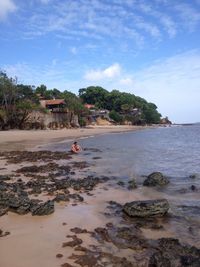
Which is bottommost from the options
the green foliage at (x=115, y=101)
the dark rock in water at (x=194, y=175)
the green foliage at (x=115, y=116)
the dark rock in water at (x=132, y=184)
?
the dark rock in water at (x=194, y=175)

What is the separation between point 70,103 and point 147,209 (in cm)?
6700

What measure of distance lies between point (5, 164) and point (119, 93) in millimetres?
93412

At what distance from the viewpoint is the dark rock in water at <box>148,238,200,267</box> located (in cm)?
609

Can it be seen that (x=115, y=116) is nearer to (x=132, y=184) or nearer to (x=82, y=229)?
(x=132, y=184)

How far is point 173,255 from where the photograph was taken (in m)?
6.54

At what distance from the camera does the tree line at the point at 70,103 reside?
53.6m

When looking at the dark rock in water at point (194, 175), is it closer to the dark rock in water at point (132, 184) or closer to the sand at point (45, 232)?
the dark rock in water at point (132, 184)

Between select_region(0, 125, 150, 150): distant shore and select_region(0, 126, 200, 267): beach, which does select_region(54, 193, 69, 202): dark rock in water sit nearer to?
select_region(0, 126, 200, 267): beach

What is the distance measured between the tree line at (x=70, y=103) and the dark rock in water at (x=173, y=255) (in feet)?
155

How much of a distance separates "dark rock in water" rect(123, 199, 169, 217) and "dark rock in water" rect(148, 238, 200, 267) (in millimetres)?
1648

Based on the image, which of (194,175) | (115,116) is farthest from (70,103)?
(194,175)

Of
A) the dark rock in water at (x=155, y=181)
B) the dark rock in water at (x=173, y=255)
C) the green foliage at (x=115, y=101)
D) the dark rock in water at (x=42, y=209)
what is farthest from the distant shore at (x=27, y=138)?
the green foliage at (x=115, y=101)

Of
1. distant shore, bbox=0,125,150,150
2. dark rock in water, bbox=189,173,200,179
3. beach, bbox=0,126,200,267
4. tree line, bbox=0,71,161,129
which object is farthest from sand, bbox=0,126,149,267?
tree line, bbox=0,71,161,129

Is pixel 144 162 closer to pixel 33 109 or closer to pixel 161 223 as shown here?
pixel 161 223
